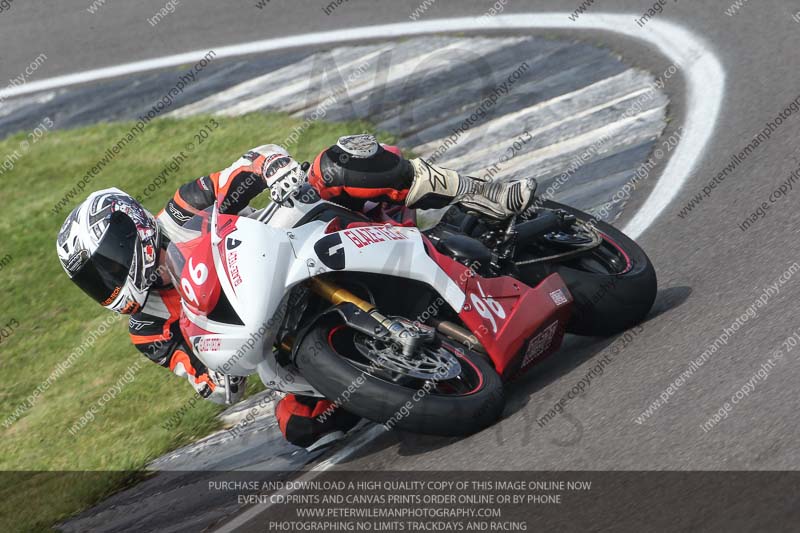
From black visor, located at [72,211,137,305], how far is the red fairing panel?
58.3 inches

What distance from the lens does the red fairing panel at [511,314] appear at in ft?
17.1

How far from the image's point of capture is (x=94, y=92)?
1223 cm

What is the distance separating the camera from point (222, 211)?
19.0ft

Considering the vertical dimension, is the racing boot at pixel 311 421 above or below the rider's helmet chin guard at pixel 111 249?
below

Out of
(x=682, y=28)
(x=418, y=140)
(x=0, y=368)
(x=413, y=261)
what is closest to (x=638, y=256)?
(x=413, y=261)

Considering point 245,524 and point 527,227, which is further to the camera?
point 527,227

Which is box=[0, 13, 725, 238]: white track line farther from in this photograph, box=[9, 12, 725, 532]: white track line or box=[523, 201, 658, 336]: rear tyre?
box=[523, 201, 658, 336]: rear tyre

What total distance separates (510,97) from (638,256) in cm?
385

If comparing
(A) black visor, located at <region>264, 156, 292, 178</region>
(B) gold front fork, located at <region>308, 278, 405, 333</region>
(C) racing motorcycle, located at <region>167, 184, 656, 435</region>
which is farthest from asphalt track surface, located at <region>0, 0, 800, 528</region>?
(A) black visor, located at <region>264, 156, 292, 178</region>

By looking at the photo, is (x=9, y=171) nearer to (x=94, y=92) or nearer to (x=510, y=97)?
(x=94, y=92)

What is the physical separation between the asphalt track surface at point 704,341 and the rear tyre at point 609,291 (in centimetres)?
10

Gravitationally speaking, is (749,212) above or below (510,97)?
above

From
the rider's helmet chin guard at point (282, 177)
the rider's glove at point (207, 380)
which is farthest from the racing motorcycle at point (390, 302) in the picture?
the rider's glove at point (207, 380)

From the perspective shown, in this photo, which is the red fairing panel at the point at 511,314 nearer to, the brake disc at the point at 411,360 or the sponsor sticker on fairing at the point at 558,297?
the sponsor sticker on fairing at the point at 558,297
